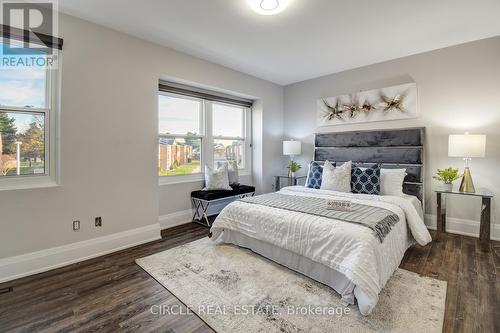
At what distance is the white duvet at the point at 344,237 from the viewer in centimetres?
179

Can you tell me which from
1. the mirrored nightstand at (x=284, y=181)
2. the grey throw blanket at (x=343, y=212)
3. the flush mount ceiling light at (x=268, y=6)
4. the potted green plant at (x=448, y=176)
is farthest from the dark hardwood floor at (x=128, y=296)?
the flush mount ceiling light at (x=268, y=6)

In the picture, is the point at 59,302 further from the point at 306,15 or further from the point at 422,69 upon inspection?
the point at 422,69

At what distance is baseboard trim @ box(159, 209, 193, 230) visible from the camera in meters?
3.69

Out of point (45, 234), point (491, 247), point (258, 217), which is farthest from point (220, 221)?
point (491, 247)

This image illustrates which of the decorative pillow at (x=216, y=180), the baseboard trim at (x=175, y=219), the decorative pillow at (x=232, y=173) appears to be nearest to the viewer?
the baseboard trim at (x=175, y=219)

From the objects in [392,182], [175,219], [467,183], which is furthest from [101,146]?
[467,183]

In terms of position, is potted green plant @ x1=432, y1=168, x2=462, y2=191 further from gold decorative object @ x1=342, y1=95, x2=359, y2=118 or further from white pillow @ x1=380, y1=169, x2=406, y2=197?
gold decorative object @ x1=342, y1=95, x2=359, y2=118

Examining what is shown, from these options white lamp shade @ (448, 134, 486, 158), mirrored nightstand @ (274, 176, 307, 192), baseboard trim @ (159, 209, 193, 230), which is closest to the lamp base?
white lamp shade @ (448, 134, 486, 158)

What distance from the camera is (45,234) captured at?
2.48 m

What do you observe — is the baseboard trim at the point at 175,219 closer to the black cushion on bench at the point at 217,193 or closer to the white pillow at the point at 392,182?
the black cushion on bench at the point at 217,193

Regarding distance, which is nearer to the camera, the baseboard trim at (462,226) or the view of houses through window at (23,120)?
the view of houses through window at (23,120)

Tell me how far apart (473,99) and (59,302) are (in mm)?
5251

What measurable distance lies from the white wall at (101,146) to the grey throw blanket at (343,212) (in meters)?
1.56

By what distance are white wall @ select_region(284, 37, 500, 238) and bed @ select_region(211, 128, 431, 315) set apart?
11.5 inches
